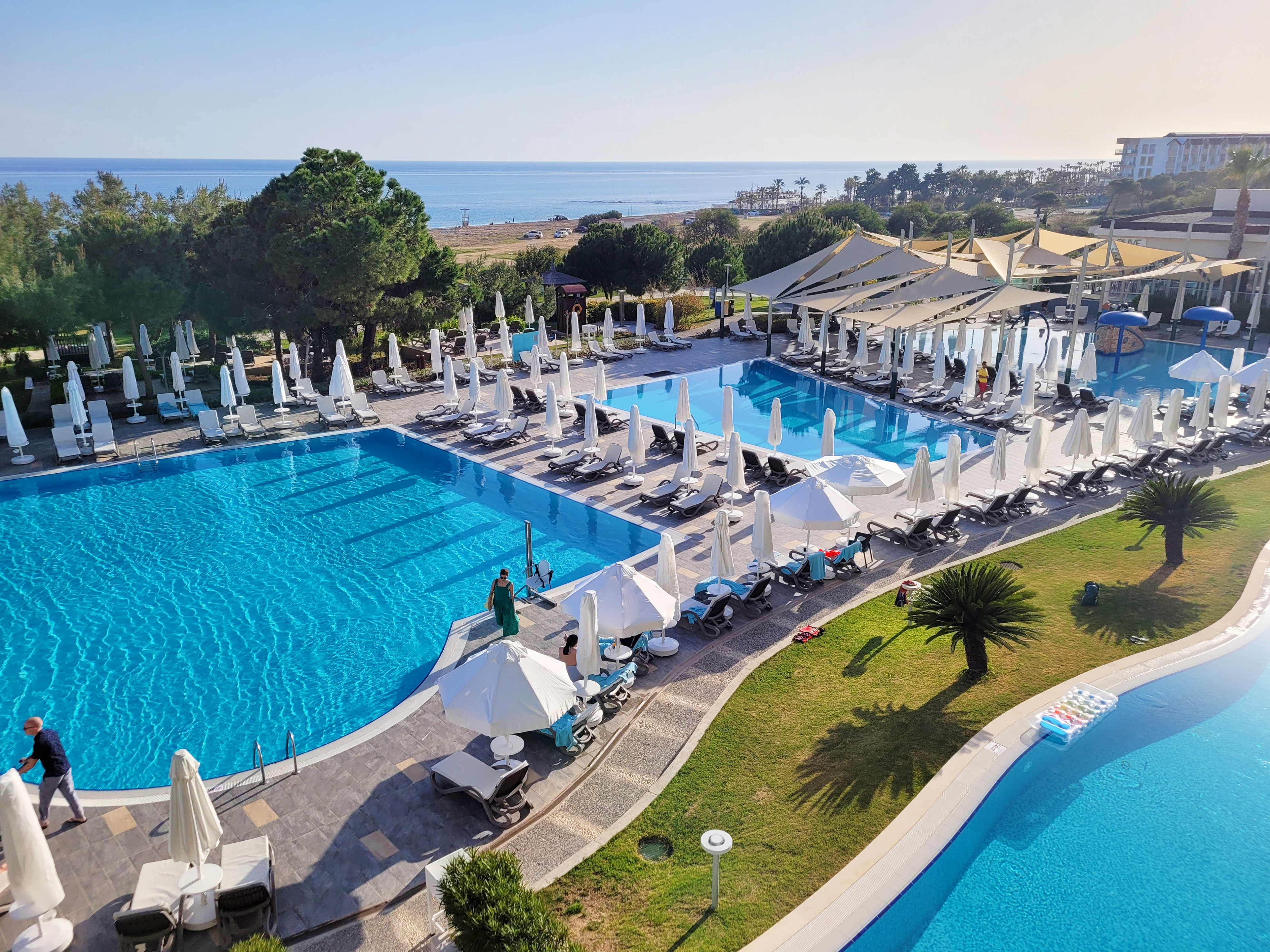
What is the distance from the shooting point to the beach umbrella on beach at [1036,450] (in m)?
17.7

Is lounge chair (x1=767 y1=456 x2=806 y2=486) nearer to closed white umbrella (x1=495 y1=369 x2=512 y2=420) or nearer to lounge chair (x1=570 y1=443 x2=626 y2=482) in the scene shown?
lounge chair (x1=570 y1=443 x2=626 y2=482)

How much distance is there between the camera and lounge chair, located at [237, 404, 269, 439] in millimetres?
23938

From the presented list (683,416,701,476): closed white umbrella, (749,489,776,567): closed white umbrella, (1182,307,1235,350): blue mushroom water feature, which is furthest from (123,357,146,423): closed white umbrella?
(1182,307,1235,350): blue mushroom water feature

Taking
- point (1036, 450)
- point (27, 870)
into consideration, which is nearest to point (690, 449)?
point (1036, 450)

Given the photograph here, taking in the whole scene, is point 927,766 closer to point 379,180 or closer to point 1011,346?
point 1011,346

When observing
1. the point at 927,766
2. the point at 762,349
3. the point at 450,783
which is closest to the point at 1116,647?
the point at 927,766

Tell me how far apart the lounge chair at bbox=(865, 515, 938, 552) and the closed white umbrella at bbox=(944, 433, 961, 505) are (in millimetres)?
881

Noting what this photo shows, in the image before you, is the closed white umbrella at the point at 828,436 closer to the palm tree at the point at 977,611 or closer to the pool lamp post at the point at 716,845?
the palm tree at the point at 977,611

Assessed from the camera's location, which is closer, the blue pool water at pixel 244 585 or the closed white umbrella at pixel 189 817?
the closed white umbrella at pixel 189 817

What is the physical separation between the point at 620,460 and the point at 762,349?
16.8m

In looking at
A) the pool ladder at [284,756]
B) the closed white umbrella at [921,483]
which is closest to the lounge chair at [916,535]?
the closed white umbrella at [921,483]

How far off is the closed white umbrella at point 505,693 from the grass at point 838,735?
61.4 inches

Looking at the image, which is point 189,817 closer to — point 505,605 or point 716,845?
point 716,845

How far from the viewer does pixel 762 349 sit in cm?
3575
